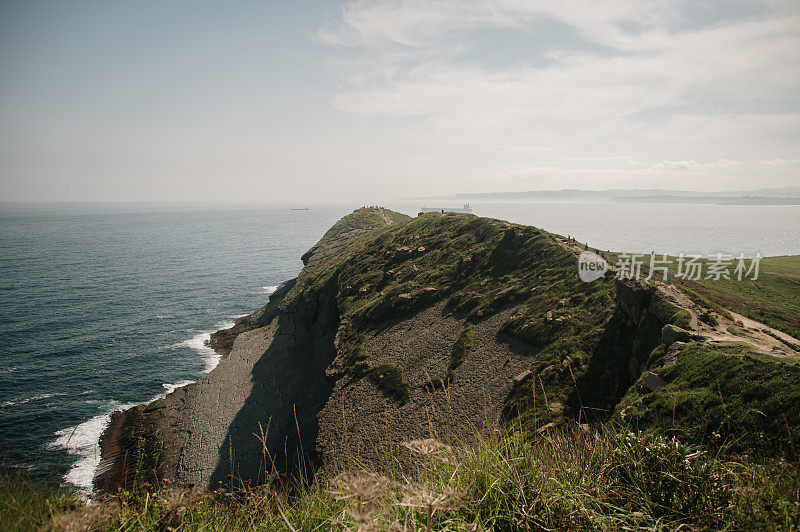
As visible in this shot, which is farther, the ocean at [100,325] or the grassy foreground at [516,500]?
the ocean at [100,325]

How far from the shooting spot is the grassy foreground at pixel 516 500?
10.1 feet

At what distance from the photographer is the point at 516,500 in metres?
3.37

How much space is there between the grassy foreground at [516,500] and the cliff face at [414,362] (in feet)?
34.3

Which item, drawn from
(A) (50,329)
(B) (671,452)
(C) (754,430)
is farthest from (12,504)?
(A) (50,329)

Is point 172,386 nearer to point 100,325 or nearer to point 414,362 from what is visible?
point 100,325

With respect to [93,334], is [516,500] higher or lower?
higher

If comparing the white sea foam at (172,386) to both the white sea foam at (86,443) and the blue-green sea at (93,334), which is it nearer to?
the white sea foam at (86,443)

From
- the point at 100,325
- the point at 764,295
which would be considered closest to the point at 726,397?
the point at 764,295

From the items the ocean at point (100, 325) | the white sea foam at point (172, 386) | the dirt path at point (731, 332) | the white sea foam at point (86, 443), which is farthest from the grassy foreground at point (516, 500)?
the white sea foam at point (172, 386)

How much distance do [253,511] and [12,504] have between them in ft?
7.26

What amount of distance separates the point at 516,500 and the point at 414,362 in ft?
98.6

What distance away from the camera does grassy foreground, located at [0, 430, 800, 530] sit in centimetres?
309

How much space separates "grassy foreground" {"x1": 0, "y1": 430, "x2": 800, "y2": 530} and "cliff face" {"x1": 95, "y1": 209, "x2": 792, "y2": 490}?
34.3 ft

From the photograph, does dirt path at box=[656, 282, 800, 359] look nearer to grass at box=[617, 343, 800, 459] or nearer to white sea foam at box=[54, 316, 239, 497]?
grass at box=[617, 343, 800, 459]
